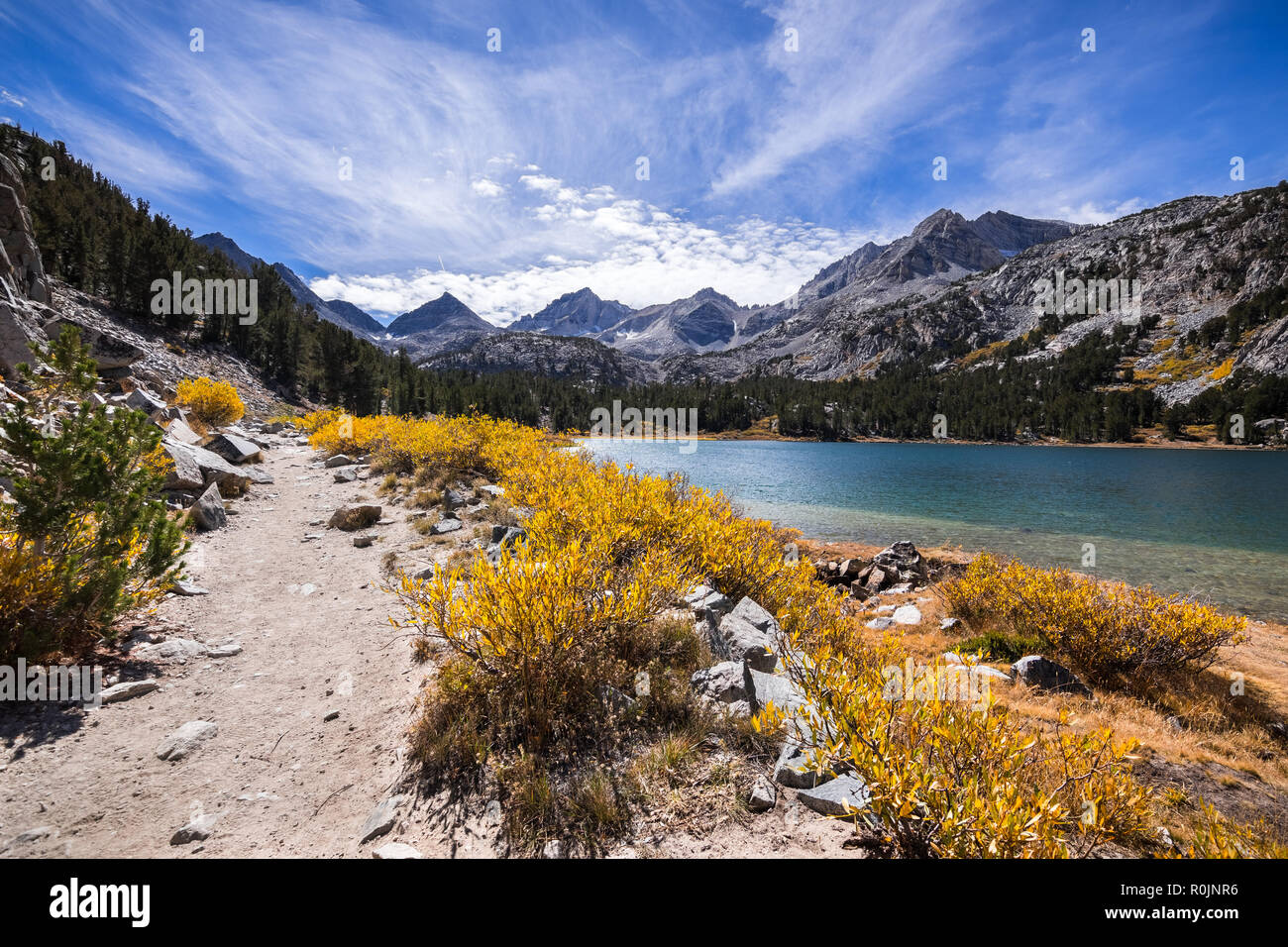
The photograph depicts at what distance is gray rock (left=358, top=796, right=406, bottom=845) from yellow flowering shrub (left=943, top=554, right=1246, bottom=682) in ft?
39.0

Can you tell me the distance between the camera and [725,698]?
4781 millimetres

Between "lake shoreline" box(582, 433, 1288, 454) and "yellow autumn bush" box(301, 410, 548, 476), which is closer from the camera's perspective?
"yellow autumn bush" box(301, 410, 548, 476)

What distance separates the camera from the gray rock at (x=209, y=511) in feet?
34.9

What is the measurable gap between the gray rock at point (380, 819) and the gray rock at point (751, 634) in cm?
387

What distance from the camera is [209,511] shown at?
10.9 metres

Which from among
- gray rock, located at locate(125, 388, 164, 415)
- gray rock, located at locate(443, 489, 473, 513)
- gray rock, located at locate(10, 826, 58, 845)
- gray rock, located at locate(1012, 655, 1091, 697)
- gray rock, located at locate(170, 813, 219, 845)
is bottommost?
gray rock, located at locate(1012, 655, 1091, 697)

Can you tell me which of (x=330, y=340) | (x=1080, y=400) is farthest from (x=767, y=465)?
(x=1080, y=400)

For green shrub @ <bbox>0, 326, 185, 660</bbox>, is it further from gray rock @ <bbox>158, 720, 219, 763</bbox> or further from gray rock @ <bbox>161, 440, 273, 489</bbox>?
gray rock @ <bbox>161, 440, 273, 489</bbox>

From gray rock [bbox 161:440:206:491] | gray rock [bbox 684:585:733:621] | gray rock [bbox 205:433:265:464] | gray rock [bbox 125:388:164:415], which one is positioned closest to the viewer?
gray rock [bbox 684:585:733:621]

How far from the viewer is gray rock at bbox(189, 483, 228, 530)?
34.9ft

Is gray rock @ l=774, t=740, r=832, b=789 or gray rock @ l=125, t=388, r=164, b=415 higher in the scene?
gray rock @ l=125, t=388, r=164, b=415

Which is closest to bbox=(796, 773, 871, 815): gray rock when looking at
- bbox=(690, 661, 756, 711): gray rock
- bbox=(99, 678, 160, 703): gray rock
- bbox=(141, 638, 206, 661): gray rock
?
bbox=(690, 661, 756, 711): gray rock

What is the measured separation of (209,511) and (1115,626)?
65.2 feet
